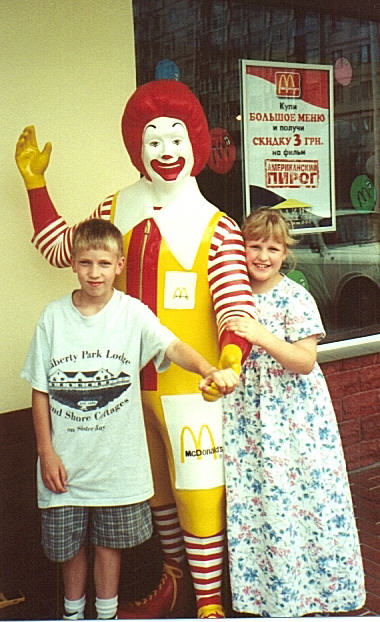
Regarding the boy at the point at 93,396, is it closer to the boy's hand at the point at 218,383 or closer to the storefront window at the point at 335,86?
the boy's hand at the point at 218,383

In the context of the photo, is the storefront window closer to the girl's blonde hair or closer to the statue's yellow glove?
the girl's blonde hair

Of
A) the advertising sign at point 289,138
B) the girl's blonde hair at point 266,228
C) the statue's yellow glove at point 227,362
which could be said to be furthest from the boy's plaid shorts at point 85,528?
the advertising sign at point 289,138


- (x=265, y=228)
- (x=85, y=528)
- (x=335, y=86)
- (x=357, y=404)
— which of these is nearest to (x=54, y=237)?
(x=265, y=228)

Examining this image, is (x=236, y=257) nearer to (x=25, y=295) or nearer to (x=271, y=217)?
(x=271, y=217)

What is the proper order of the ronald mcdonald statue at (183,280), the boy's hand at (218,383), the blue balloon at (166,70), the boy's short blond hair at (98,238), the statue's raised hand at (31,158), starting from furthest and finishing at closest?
the blue balloon at (166,70)
the statue's raised hand at (31,158)
the ronald mcdonald statue at (183,280)
the boy's short blond hair at (98,238)
the boy's hand at (218,383)

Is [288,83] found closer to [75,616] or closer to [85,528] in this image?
[85,528]

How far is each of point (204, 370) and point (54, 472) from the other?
620 mm

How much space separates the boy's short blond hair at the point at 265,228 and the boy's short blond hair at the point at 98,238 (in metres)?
0.49

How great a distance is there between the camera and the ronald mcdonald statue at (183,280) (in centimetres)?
285

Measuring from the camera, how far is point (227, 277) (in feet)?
9.24

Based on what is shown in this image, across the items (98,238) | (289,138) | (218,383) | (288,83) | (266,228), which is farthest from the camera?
(289,138)

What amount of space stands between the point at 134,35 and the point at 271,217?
3.17 feet

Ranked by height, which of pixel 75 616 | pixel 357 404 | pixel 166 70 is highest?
pixel 166 70

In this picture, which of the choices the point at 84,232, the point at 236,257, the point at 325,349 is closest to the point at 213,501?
the point at 236,257
